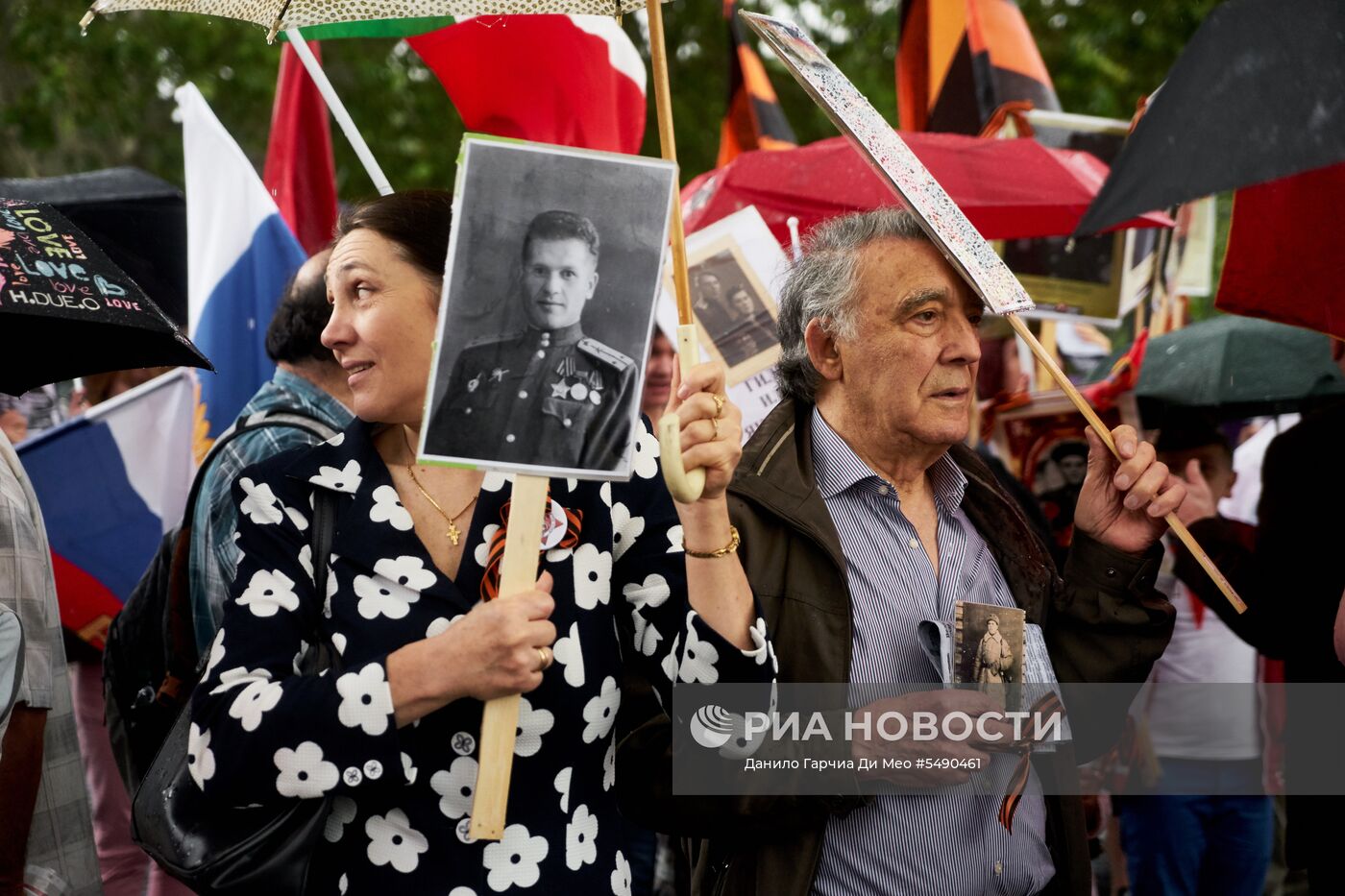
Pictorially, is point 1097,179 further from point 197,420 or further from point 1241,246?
point 197,420

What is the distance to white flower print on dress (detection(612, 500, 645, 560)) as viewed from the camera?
2.34 meters

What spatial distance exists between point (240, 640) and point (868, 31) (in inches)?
526

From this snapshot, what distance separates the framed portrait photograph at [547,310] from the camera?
77.9 inches

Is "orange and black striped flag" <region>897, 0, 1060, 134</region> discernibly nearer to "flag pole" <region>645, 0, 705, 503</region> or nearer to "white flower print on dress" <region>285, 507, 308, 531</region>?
"flag pole" <region>645, 0, 705, 503</region>

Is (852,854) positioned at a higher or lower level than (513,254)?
lower

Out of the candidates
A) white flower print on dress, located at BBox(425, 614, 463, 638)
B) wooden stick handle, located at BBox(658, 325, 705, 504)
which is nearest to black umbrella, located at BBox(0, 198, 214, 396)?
white flower print on dress, located at BBox(425, 614, 463, 638)

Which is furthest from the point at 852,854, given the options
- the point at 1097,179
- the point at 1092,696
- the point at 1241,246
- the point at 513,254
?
the point at 1097,179

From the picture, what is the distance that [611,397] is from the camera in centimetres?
202

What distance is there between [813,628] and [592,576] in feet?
1.66

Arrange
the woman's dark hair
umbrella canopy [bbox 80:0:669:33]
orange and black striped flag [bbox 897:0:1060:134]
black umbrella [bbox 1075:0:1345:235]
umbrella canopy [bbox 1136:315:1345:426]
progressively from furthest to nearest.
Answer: orange and black striped flag [bbox 897:0:1060:134] → umbrella canopy [bbox 1136:315:1345:426] → umbrella canopy [bbox 80:0:669:33] → black umbrella [bbox 1075:0:1345:235] → the woman's dark hair

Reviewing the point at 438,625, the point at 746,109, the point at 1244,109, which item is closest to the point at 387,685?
the point at 438,625

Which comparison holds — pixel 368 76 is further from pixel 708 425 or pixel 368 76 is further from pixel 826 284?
pixel 708 425

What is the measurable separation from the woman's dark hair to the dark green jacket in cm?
71

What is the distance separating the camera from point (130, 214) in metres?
3.94
